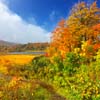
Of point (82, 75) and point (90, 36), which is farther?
point (90, 36)

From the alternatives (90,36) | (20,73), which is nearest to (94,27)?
(90,36)

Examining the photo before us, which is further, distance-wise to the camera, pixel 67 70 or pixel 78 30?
pixel 78 30

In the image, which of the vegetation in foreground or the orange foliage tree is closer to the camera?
the vegetation in foreground

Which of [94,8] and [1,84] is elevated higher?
[94,8]

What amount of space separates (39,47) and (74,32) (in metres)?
78.8

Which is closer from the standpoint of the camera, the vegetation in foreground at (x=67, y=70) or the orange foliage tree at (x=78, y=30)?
the vegetation in foreground at (x=67, y=70)

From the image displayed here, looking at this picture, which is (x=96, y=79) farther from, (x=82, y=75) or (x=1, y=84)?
(x=1, y=84)

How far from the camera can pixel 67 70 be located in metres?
26.6

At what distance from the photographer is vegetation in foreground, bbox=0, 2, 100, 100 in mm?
19391

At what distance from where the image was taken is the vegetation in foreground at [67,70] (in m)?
19.4

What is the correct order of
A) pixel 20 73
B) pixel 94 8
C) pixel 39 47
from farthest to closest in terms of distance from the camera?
pixel 39 47
pixel 94 8
pixel 20 73

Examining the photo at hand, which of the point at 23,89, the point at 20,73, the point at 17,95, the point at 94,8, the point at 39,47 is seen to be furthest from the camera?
the point at 39,47

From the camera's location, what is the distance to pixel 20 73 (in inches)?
1447

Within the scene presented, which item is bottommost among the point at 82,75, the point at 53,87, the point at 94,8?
the point at 53,87
